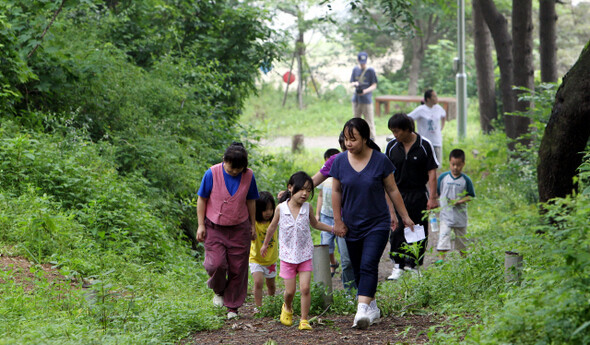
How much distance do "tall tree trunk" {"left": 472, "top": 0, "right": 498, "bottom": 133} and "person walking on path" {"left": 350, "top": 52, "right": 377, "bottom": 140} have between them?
3.09 m

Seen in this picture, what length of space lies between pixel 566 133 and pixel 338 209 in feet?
7.52

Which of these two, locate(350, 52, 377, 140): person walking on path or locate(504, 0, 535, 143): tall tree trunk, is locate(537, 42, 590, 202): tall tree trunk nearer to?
locate(504, 0, 535, 143): tall tree trunk

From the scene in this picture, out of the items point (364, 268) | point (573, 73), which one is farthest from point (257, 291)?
point (573, 73)

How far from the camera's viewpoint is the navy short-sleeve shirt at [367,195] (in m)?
6.50

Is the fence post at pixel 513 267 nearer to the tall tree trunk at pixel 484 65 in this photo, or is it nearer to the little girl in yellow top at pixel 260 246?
the little girl in yellow top at pixel 260 246

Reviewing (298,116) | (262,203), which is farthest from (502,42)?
(298,116)

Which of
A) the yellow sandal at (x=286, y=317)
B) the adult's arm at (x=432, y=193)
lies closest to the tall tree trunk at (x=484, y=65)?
the adult's arm at (x=432, y=193)

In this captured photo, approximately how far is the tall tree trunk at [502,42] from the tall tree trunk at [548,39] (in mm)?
1666

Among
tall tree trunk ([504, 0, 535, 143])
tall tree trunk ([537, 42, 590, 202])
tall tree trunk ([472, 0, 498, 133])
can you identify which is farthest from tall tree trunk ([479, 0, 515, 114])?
tall tree trunk ([537, 42, 590, 202])

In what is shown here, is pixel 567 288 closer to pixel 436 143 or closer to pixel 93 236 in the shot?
pixel 93 236

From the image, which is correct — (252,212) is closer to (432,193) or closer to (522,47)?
(432,193)

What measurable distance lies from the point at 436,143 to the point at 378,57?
25469mm

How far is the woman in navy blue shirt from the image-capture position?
647cm

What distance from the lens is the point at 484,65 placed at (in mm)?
20688
